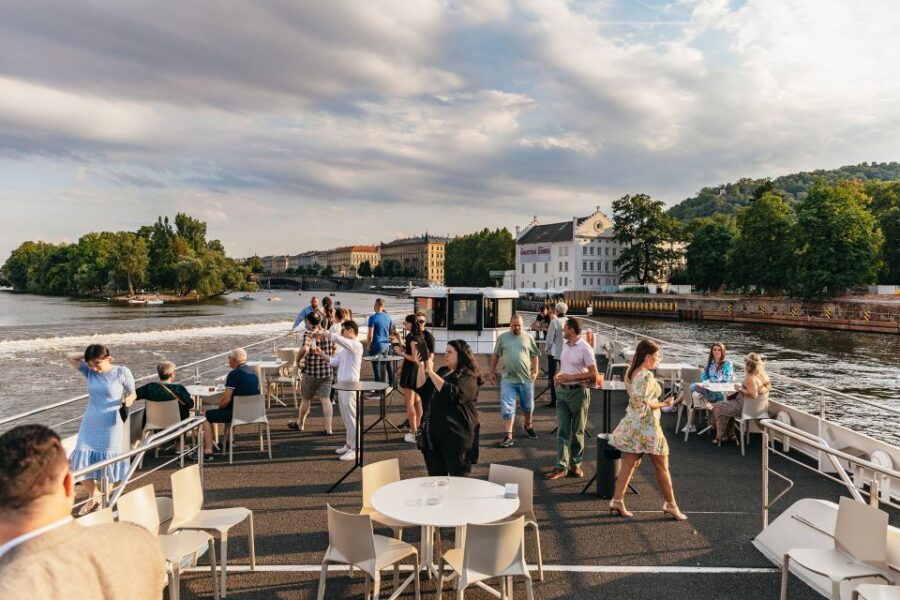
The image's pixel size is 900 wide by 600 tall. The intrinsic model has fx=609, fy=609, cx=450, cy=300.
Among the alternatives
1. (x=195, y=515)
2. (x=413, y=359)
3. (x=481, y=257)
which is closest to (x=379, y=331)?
(x=413, y=359)

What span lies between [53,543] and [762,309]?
221 feet

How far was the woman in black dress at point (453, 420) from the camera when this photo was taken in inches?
212


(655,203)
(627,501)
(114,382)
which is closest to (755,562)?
(627,501)

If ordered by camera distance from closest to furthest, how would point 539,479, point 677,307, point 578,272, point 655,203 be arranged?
point 539,479
point 677,307
point 655,203
point 578,272

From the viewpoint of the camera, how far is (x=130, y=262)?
3878 inches

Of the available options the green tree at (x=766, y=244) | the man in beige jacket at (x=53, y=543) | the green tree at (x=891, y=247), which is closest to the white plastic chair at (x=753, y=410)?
the man in beige jacket at (x=53, y=543)

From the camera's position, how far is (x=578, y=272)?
303 ft

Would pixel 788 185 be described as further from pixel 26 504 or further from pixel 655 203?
pixel 26 504

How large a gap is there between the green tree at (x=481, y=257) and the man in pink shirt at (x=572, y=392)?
108 meters

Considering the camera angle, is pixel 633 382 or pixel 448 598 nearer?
pixel 448 598

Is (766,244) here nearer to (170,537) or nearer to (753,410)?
(753,410)

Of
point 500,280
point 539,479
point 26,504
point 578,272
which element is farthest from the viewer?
point 500,280

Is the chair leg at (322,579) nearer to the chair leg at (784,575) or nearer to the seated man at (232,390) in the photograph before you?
the chair leg at (784,575)

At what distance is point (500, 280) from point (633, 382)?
113 m
